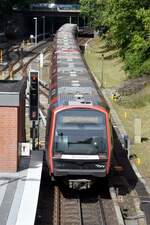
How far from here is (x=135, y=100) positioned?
35969 mm

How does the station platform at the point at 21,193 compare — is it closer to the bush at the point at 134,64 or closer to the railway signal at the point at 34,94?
the railway signal at the point at 34,94

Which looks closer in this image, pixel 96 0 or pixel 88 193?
pixel 88 193

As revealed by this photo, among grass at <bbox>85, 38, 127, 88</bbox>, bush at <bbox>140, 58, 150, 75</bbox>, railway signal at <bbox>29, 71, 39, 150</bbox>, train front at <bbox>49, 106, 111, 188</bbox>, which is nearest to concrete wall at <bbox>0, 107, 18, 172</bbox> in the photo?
train front at <bbox>49, 106, 111, 188</bbox>

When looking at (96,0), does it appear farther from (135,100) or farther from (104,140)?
(104,140)

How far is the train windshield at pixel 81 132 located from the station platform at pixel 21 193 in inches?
50.3

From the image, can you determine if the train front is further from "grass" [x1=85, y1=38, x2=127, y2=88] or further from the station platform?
"grass" [x1=85, y1=38, x2=127, y2=88]

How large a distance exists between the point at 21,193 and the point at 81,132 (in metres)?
2.85

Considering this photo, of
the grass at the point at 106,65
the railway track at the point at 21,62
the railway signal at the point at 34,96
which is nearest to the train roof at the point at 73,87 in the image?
the railway signal at the point at 34,96

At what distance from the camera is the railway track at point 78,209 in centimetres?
1750

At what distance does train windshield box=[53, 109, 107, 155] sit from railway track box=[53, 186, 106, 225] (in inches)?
62.3

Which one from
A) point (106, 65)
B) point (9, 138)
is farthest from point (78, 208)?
point (106, 65)

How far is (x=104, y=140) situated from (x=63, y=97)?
2.10m

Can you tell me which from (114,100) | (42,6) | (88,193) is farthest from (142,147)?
(42,6)

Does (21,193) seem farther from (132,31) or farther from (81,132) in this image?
(132,31)
